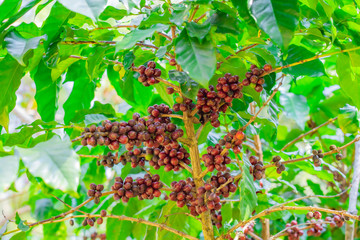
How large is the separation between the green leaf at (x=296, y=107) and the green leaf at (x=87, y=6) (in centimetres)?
104

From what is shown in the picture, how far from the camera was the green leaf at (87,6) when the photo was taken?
0.63 m

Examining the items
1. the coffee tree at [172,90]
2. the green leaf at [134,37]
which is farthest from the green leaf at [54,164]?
the green leaf at [134,37]

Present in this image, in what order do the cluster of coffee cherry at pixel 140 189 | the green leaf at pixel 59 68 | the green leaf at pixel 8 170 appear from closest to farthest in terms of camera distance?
the green leaf at pixel 8 170, the cluster of coffee cherry at pixel 140 189, the green leaf at pixel 59 68

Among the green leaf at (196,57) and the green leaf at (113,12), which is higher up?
the green leaf at (196,57)

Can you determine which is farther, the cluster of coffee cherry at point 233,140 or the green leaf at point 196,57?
the cluster of coffee cherry at point 233,140

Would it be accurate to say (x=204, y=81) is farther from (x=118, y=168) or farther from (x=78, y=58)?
(x=118, y=168)

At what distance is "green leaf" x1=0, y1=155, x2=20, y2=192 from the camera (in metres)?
0.56

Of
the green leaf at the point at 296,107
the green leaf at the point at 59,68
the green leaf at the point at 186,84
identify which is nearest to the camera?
the green leaf at the point at 186,84

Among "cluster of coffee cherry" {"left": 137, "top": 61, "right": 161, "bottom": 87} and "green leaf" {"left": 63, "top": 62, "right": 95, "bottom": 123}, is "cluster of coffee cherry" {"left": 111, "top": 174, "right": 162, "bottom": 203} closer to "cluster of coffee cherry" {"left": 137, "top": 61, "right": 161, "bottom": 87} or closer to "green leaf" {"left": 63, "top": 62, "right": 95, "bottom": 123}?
"cluster of coffee cherry" {"left": 137, "top": 61, "right": 161, "bottom": 87}

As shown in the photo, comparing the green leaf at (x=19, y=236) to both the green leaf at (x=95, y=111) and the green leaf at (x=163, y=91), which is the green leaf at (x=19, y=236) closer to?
the green leaf at (x=95, y=111)

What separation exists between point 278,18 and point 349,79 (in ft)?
1.33

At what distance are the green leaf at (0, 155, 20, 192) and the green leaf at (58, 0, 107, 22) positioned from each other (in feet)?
0.89

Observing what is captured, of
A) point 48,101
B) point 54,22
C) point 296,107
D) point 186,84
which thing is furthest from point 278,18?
point 296,107

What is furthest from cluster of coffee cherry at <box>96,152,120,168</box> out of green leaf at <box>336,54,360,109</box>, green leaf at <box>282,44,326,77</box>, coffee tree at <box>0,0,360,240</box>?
green leaf at <box>336,54,360,109</box>
